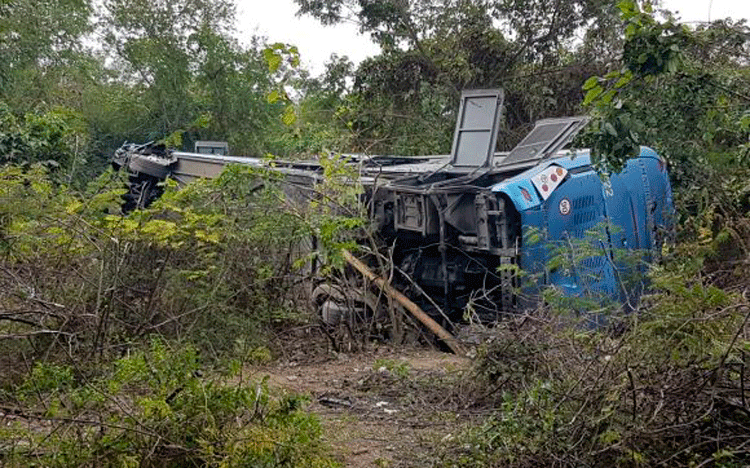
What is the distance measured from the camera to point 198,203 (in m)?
7.92

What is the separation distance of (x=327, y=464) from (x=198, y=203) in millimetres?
4520

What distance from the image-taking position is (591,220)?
8031mm

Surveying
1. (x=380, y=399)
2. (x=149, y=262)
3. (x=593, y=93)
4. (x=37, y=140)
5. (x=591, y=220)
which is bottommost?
(x=380, y=399)

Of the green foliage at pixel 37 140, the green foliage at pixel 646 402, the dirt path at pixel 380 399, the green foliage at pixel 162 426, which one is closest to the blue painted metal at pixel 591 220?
the dirt path at pixel 380 399

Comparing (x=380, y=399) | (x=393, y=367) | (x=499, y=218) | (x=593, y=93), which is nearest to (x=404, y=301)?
(x=499, y=218)

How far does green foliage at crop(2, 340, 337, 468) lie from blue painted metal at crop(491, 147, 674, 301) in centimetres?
289

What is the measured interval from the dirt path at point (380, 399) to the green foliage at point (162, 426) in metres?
0.57

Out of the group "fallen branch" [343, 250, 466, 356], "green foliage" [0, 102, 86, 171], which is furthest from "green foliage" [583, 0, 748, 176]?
"green foliage" [0, 102, 86, 171]

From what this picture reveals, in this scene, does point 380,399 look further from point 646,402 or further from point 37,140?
point 37,140

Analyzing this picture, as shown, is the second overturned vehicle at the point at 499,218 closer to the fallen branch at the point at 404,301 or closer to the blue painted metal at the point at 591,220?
the blue painted metal at the point at 591,220

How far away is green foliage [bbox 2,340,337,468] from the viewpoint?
374 centimetres

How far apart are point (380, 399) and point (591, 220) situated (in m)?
3.35

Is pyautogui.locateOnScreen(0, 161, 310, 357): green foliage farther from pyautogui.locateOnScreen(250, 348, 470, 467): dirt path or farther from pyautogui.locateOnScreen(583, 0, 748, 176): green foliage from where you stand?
pyautogui.locateOnScreen(583, 0, 748, 176): green foliage

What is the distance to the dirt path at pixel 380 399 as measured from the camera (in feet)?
15.2
